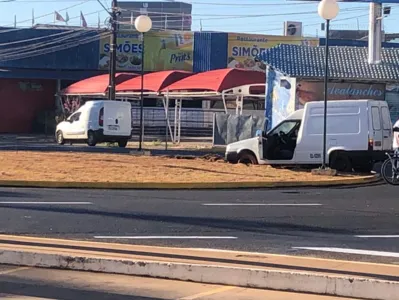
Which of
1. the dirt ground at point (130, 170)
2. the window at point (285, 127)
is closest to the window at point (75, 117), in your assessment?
the dirt ground at point (130, 170)

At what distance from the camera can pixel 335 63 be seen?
30.9 metres

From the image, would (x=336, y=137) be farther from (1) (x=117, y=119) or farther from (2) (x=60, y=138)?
(2) (x=60, y=138)

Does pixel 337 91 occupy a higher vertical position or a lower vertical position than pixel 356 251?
higher

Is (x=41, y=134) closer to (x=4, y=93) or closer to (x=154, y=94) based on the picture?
(x=4, y=93)

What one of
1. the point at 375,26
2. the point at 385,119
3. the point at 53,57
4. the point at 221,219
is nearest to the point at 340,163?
the point at 385,119

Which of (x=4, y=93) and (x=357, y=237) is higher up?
(x=4, y=93)

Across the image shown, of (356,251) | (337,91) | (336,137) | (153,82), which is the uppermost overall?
(153,82)

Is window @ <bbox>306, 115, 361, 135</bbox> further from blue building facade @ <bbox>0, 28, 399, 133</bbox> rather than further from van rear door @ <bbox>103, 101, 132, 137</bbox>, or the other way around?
blue building facade @ <bbox>0, 28, 399, 133</bbox>

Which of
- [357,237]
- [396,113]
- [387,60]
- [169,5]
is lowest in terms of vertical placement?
[357,237]

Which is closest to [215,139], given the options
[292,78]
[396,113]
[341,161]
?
[292,78]

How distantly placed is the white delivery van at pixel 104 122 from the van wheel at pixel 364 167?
45.8ft

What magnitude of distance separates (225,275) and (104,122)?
25467 millimetres

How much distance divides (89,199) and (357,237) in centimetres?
575

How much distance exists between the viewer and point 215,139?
113 feet
